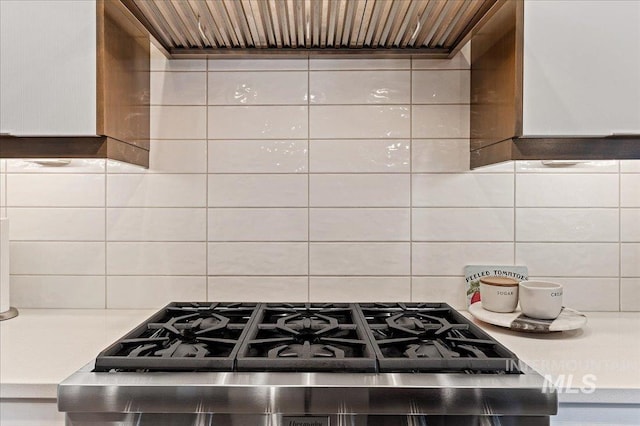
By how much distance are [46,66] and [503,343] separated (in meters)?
1.43

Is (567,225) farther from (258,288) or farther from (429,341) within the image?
(258,288)

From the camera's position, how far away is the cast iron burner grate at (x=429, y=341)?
93cm

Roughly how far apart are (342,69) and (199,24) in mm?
497

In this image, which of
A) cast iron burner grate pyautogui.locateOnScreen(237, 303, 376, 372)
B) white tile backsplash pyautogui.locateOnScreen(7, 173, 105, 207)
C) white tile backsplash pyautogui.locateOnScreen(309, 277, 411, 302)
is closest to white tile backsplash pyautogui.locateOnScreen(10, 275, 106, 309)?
white tile backsplash pyautogui.locateOnScreen(7, 173, 105, 207)

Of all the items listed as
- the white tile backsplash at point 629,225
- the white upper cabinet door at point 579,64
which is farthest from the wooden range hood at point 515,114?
the white tile backsplash at point 629,225

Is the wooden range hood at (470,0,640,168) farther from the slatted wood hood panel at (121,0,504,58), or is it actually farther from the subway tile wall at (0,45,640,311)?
the subway tile wall at (0,45,640,311)

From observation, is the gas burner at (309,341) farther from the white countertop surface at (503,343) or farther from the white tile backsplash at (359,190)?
the white tile backsplash at (359,190)

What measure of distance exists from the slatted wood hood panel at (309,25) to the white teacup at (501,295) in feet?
2.55

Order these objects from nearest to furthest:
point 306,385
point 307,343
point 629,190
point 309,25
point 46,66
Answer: point 306,385 < point 307,343 < point 46,66 < point 309,25 < point 629,190

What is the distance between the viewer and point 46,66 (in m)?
1.16

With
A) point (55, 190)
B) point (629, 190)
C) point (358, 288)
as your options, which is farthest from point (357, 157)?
point (55, 190)

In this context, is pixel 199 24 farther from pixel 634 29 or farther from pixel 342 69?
pixel 634 29

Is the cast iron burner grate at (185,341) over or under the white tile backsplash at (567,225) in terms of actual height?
under

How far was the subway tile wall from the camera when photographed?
→ 1514mm
